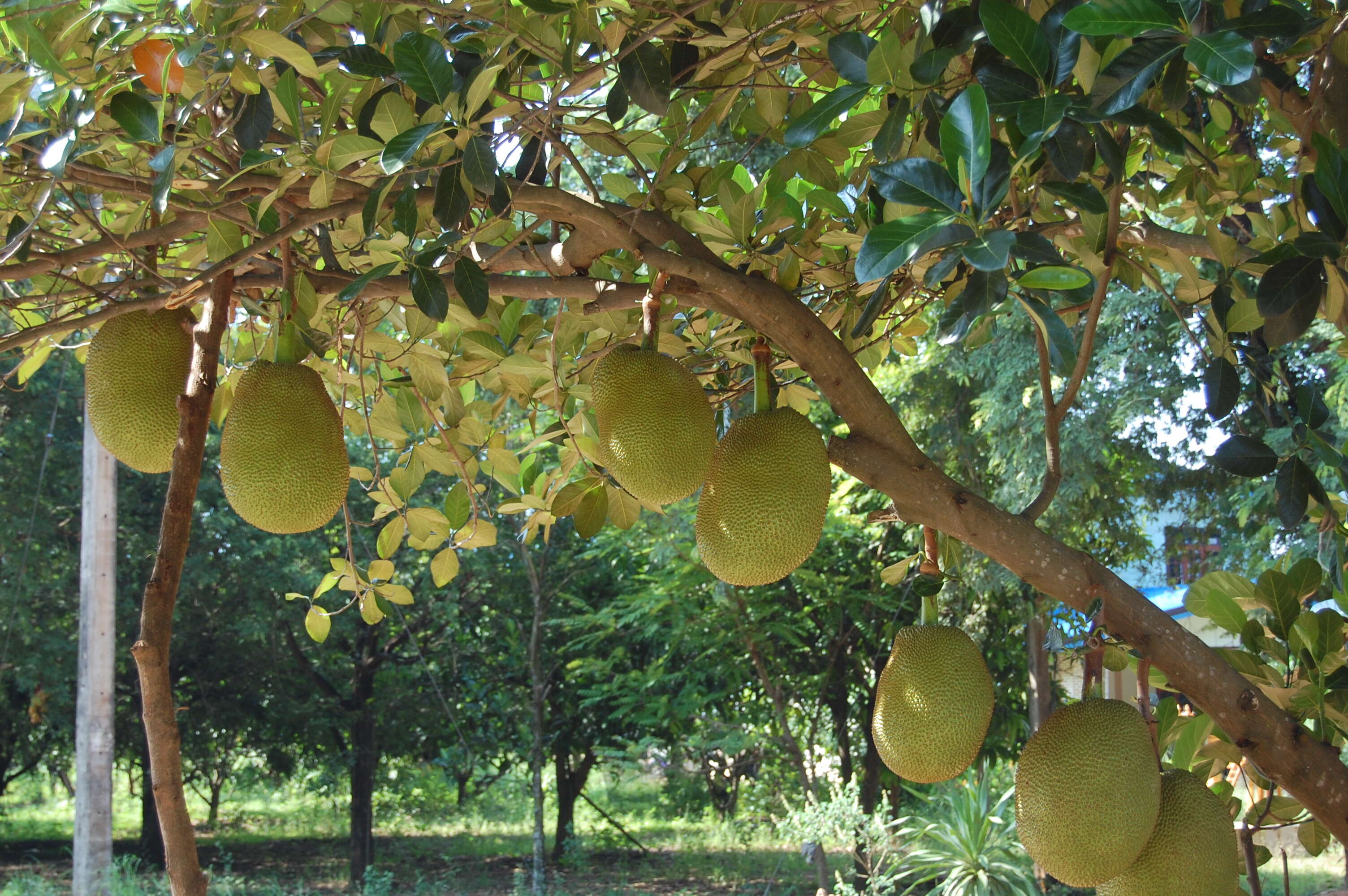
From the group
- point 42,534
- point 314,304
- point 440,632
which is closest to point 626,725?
point 440,632

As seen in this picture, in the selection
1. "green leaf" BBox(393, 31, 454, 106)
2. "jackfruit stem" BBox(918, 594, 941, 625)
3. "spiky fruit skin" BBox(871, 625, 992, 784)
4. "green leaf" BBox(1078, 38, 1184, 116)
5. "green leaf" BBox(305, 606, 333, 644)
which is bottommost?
"spiky fruit skin" BBox(871, 625, 992, 784)

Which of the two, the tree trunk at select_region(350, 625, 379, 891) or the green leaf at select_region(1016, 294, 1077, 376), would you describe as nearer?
the green leaf at select_region(1016, 294, 1077, 376)

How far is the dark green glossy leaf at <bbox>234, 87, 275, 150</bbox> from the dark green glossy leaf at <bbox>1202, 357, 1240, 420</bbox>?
3.35ft

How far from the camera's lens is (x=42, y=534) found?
7.14 meters

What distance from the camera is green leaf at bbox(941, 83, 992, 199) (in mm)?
624

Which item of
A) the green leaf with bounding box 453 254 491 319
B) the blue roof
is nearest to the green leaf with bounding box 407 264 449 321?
the green leaf with bounding box 453 254 491 319

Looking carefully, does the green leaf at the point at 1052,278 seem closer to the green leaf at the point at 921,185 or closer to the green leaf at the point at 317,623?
the green leaf at the point at 921,185

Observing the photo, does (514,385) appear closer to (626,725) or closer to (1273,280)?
(1273,280)

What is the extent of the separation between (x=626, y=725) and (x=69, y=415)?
4.66 meters

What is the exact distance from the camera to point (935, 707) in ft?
3.75

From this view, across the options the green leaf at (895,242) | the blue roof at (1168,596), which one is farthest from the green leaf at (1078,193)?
the blue roof at (1168,596)

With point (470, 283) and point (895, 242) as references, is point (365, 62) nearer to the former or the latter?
point (470, 283)

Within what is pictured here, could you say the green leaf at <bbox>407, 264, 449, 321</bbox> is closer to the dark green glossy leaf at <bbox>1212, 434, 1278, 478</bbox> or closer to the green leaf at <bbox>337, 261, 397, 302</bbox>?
the green leaf at <bbox>337, 261, 397, 302</bbox>

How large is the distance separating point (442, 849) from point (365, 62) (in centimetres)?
932
